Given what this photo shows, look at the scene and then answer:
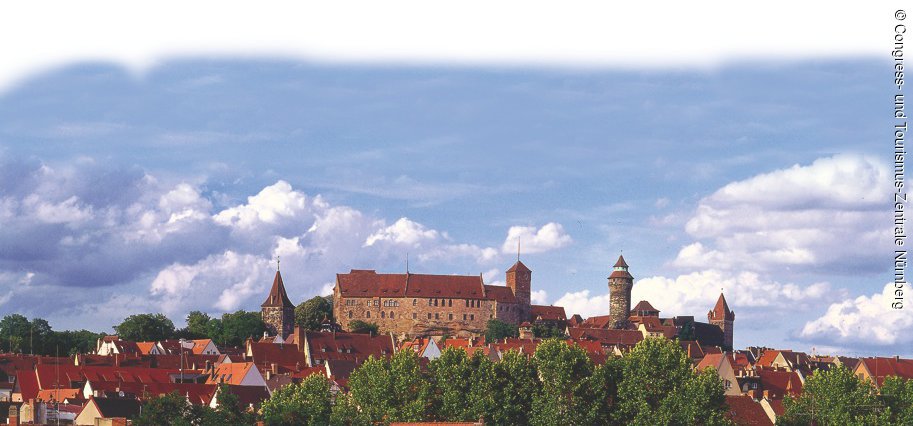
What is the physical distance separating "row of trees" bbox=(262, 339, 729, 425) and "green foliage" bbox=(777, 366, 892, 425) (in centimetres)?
574

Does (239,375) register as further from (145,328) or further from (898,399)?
(145,328)

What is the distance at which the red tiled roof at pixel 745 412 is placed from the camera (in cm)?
8880

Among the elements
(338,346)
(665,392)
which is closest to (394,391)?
(665,392)

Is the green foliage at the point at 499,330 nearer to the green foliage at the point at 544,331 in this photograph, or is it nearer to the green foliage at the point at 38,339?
the green foliage at the point at 544,331

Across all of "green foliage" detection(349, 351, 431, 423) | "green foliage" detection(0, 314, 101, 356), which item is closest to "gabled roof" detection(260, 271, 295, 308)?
"green foliage" detection(0, 314, 101, 356)

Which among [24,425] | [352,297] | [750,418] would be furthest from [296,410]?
[352,297]

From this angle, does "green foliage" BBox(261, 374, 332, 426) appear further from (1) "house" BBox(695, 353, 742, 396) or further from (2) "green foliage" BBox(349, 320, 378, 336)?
(2) "green foliage" BBox(349, 320, 378, 336)

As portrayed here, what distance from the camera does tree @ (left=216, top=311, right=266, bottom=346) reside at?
179m

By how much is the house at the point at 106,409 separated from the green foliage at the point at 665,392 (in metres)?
26.6

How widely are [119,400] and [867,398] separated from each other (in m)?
42.5

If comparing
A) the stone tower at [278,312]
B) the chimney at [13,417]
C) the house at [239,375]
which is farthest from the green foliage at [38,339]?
the chimney at [13,417]

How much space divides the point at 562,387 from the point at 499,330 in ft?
340

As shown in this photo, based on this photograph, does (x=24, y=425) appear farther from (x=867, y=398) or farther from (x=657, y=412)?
(x=867, y=398)

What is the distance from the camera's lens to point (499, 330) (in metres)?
188
